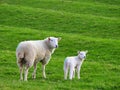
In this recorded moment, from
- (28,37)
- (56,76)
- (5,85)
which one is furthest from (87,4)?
(5,85)

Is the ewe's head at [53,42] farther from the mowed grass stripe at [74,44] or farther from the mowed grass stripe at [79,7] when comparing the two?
the mowed grass stripe at [79,7]

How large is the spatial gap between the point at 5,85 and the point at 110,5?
5006 cm

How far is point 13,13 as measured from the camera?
52562 mm

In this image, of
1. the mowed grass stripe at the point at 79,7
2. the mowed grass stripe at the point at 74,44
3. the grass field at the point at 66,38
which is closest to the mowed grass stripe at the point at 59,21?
the grass field at the point at 66,38

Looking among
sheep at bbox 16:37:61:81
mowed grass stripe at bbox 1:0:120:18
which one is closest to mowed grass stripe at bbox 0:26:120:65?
Result: sheep at bbox 16:37:61:81

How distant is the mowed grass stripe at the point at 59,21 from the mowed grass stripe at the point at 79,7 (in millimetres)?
6411

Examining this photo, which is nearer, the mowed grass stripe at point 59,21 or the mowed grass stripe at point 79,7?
the mowed grass stripe at point 59,21

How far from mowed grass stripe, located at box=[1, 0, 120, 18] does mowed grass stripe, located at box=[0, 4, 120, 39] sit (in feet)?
21.0

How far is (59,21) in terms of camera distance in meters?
48.8

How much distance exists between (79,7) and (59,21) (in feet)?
42.4

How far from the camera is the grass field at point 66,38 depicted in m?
18.9

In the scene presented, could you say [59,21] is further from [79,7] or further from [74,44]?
[74,44]

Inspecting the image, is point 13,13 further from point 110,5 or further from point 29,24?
point 110,5

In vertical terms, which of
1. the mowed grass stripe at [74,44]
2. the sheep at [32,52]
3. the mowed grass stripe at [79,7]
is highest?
the sheep at [32,52]
